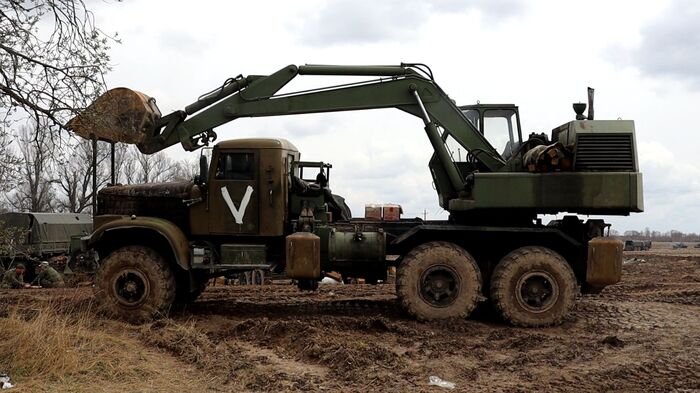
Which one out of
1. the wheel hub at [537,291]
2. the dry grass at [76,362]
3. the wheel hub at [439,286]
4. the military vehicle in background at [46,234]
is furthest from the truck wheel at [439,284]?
the military vehicle in background at [46,234]

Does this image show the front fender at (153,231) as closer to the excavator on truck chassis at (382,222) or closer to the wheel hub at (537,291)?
the excavator on truck chassis at (382,222)

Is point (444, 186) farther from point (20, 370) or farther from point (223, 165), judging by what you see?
point (20, 370)

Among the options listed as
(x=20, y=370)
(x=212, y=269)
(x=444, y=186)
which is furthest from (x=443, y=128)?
(x=20, y=370)

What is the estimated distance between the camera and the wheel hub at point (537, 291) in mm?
10141

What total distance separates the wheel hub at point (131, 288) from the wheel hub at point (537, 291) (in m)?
5.56

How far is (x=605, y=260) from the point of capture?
10.0 metres

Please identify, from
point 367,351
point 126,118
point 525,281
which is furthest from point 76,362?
point 525,281

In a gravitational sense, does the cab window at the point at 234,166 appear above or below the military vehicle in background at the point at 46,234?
above

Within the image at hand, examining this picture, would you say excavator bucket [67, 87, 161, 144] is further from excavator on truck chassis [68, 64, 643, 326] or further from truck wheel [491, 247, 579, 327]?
truck wheel [491, 247, 579, 327]

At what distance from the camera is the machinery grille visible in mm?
9875

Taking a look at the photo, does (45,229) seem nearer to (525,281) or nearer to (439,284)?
(439,284)

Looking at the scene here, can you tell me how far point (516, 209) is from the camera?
33.5 feet

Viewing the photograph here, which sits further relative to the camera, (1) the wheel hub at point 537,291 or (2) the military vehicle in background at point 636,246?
(2) the military vehicle in background at point 636,246

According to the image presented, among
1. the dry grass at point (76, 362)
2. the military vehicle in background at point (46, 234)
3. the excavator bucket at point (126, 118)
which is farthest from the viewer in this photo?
the military vehicle in background at point (46, 234)
